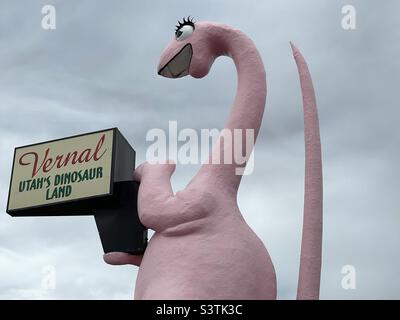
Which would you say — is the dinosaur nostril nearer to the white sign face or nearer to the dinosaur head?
the dinosaur head

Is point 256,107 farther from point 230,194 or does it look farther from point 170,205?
point 170,205

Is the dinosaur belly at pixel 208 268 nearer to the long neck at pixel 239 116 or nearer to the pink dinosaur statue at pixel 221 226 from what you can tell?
the pink dinosaur statue at pixel 221 226

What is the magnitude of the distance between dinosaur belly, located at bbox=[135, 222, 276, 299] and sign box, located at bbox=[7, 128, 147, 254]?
2.96 feet

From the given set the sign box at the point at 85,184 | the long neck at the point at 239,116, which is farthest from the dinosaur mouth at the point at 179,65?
the sign box at the point at 85,184

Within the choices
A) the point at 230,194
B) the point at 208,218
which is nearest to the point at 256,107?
the point at 230,194

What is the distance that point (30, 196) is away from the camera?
313 inches

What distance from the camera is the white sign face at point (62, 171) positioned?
7.61 m

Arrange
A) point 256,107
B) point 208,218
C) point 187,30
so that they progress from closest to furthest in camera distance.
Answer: point 208,218 → point 256,107 → point 187,30

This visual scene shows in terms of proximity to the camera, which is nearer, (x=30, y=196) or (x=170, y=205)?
(x=170, y=205)

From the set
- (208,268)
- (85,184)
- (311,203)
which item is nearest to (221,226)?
(208,268)

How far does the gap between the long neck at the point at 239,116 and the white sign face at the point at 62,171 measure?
1.44 meters

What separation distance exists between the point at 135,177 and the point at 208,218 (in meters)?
1.46

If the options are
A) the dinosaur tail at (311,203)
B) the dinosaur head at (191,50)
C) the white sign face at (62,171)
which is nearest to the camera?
the dinosaur tail at (311,203)

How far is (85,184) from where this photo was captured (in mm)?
7656
